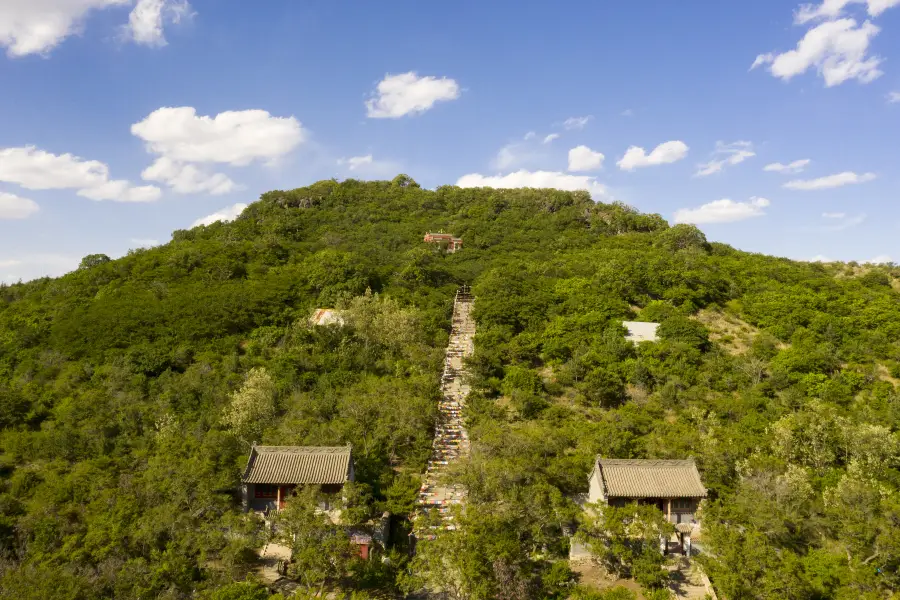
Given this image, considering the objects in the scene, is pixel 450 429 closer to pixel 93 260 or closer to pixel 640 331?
pixel 640 331

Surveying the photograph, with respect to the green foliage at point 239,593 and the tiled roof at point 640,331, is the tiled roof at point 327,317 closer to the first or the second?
the tiled roof at point 640,331

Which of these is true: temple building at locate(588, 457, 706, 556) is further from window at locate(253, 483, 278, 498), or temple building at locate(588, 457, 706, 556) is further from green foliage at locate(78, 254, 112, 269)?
green foliage at locate(78, 254, 112, 269)

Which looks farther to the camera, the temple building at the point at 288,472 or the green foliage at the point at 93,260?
the green foliage at the point at 93,260

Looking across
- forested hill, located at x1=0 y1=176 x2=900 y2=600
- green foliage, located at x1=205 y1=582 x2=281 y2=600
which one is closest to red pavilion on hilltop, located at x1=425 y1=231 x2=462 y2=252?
forested hill, located at x1=0 y1=176 x2=900 y2=600

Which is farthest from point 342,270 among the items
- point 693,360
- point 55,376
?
point 693,360

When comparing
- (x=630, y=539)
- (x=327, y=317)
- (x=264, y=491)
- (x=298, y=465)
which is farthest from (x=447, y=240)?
(x=630, y=539)

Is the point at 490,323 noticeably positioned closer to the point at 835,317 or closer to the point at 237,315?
the point at 237,315

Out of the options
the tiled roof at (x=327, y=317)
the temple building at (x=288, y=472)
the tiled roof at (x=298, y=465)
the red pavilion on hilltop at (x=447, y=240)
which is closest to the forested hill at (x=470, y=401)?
the tiled roof at (x=327, y=317)
